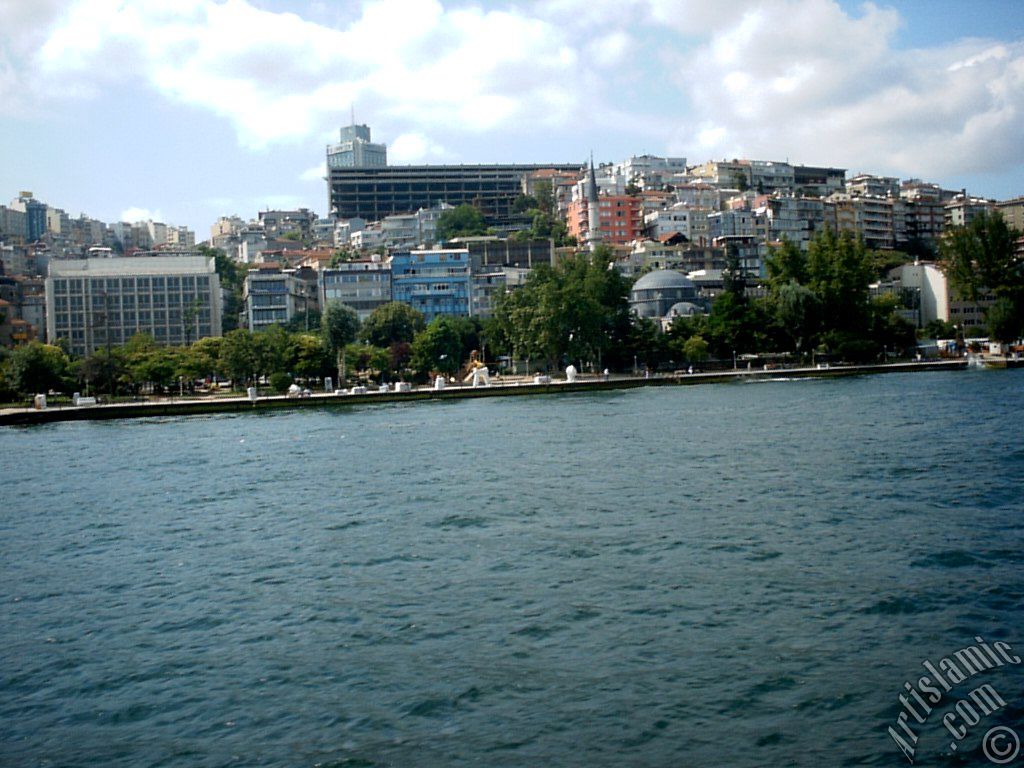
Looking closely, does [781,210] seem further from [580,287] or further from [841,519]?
[841,519]

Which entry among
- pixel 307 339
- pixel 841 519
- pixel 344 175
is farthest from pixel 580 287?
pixel 344 175

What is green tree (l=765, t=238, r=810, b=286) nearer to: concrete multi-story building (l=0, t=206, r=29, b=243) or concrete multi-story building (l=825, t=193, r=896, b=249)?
concrete multi-story building (l=825, t=193, r=896, b=249)

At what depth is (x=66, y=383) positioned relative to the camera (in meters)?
69.8

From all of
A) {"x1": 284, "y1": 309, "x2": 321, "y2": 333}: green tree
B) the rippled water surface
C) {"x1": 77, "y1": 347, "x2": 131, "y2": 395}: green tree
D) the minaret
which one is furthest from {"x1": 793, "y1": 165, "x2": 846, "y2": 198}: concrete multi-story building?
the rippled water surface

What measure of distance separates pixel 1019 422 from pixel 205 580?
26792 millimetres

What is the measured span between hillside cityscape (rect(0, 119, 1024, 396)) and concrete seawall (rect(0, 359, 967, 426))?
5.04 metres

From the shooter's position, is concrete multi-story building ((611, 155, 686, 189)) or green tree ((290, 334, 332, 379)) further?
concrete multi-story building ((611, 155, 686, 189))

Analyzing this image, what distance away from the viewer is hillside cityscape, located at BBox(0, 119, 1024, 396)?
75062mm

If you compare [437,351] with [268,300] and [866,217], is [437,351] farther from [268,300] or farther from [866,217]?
[866,217]

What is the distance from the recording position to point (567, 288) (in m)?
74.2

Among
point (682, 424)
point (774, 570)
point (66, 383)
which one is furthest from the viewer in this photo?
point (66, 383)

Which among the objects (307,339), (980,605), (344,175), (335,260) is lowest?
(980,605)

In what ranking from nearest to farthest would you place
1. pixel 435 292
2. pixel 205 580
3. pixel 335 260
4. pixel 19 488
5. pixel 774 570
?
1. pixel 774 570
2. pixel 205 580
3. pixel 19 488
4. pixel 435 292
5. pixel 335 260

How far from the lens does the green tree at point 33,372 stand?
6644cm
